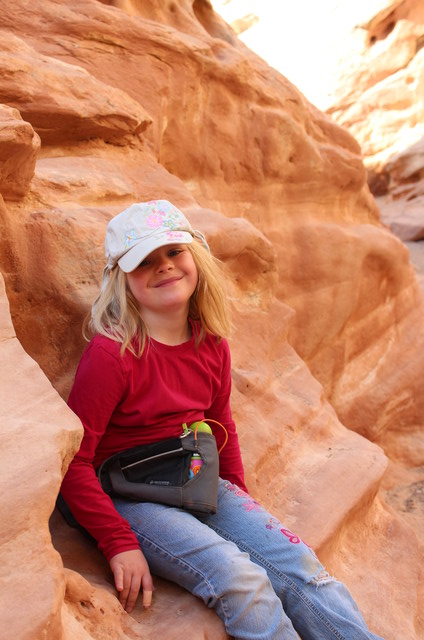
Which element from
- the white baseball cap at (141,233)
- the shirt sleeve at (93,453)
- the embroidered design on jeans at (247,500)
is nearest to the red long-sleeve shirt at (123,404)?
the shirt sleeve at (93,453)

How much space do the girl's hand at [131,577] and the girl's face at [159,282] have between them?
0.69 meters

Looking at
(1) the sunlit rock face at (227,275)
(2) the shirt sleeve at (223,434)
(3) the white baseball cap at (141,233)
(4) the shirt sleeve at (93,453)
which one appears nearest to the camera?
(1) the sunlit rock face at (227,275)

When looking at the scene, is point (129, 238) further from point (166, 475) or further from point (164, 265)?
point (166, 475)

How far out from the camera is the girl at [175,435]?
1.58m

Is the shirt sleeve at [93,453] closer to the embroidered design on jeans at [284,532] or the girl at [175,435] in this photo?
the girl at [175,435]

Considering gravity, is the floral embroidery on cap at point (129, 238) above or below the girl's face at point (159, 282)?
above

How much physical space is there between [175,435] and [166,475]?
128 millimetres

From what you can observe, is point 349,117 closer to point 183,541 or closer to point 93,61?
point 93,61

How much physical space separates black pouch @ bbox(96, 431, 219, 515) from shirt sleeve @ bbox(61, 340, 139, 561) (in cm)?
8

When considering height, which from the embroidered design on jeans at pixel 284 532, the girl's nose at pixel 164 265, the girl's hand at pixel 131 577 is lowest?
the girl's hand at pixel 131 577

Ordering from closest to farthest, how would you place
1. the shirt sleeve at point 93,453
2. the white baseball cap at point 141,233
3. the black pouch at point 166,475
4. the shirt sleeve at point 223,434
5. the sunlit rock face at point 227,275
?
the sunlit rock face at point 227,275 < the shirt sleeve at point 93,453 < the black pouch at point 166,475 < the white baseball cap at point 141,233 < the shirt sleeve at point 223,434

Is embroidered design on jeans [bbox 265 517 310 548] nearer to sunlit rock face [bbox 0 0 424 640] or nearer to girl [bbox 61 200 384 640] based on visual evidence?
girl [bbox 61 200 384 640]

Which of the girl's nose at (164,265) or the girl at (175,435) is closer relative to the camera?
the girl at (175,435)

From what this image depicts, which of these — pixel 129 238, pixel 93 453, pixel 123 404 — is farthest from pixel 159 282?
pixel 93 453
